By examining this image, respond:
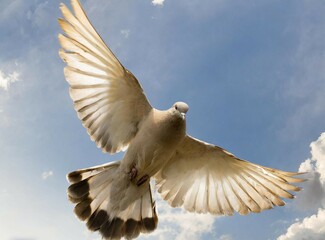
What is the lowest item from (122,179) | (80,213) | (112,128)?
(80,213)

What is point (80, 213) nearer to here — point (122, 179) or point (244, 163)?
point (122, 179)

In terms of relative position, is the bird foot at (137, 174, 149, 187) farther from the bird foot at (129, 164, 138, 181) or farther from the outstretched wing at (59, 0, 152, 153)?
the outstretched wing at (59, 0, 152, 153)

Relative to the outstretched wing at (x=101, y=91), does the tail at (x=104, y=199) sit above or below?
below

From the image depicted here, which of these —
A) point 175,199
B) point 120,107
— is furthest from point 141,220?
point 120,107

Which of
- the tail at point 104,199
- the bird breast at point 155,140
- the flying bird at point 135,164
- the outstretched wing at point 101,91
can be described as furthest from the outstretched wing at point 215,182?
the outstretched wing at point 101,91

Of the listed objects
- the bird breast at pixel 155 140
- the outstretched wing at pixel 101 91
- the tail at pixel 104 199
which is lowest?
the tail at pixel 104 199

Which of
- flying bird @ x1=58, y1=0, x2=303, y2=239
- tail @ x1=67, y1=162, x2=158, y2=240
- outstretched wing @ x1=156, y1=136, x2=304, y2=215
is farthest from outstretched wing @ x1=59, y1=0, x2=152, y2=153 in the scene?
outstretched wing @ x1=156, y1=136, x2=304, y2=215

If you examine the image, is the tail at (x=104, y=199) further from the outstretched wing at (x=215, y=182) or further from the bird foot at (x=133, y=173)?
the outstretched wing at (x=215, y=182)
